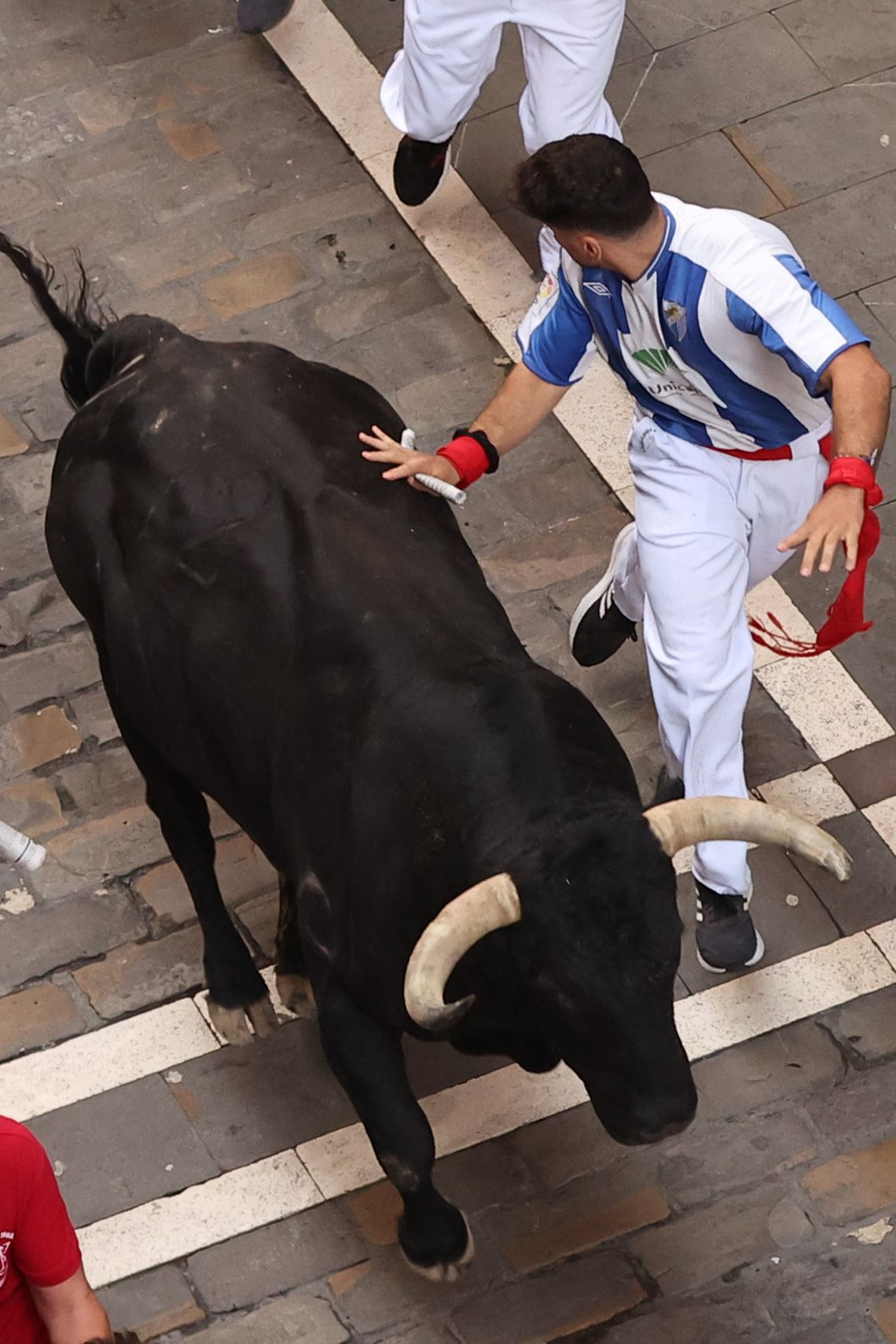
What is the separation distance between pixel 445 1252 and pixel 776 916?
4.96 feet

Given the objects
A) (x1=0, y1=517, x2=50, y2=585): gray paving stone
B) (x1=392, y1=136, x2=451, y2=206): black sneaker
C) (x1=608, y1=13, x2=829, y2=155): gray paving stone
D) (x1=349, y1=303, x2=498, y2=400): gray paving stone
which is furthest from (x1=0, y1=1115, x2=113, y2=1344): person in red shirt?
(x1=608, y1=13, x2=829, y2=155): gray paving stone

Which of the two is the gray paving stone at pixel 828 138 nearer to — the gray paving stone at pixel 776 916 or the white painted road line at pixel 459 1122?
the gray paving stone at pixel 776 916

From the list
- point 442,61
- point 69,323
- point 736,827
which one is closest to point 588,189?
point 736,827

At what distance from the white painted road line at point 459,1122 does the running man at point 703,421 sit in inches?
6.1

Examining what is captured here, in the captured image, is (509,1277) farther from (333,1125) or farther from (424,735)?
(424,735)

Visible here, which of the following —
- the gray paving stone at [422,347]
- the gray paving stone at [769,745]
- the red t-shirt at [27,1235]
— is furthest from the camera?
the gray paving stone at [422,347]

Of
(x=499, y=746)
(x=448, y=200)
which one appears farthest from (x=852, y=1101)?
(x=448, y=200)

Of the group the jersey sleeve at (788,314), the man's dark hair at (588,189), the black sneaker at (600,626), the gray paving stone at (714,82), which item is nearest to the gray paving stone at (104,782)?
the black sneaker at (600,626)

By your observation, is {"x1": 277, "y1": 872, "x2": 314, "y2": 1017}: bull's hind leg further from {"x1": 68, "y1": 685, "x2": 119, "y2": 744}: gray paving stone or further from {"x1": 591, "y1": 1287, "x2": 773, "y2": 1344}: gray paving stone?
{"x1": 591, "y1": 1287, "x2": 773, "y2": 1344}: gray paving stone

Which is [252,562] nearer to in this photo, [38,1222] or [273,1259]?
[38,1222]

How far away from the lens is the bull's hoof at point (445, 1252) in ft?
16.3

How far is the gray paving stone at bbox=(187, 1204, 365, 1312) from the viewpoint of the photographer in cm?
514

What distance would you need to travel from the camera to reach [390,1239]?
5.21 meters

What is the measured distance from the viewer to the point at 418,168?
7.46 meters
